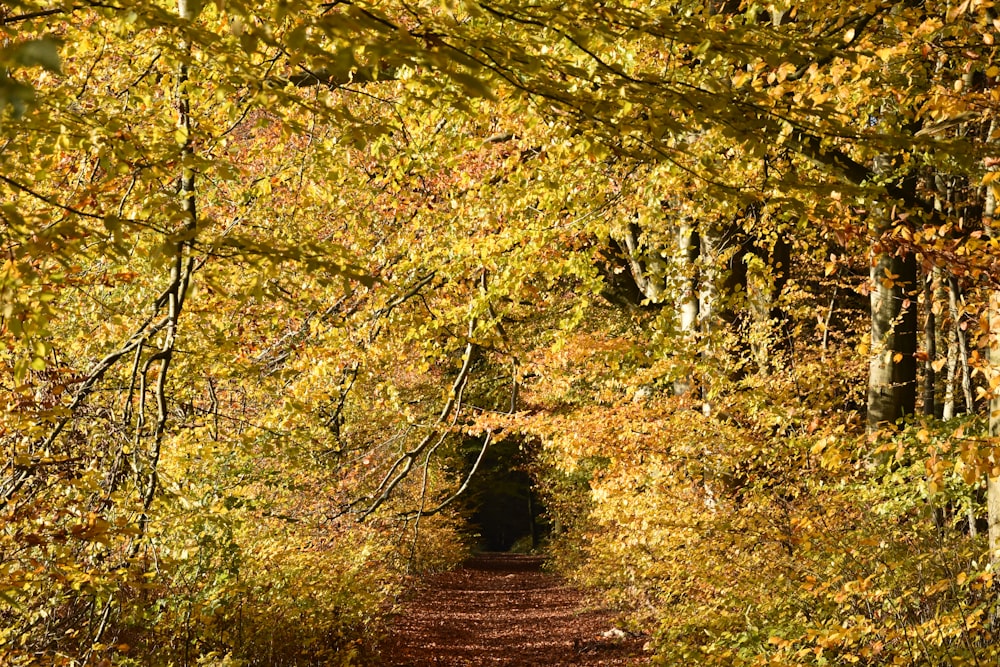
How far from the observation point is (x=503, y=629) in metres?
16.6

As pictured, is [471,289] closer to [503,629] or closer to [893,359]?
[893,359]

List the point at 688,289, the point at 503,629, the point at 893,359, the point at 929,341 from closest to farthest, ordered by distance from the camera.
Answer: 1. the point at 688,289
2. the point at 893,359
3. the point at 929,341
4. the point at 503,629

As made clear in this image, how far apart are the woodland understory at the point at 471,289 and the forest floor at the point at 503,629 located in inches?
55.2

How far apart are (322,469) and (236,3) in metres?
10.6

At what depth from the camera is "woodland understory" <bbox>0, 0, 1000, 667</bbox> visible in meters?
4.18

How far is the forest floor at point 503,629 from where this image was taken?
13.1m

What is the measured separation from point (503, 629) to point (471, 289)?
8744mm

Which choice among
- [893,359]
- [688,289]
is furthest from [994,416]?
[893,359]

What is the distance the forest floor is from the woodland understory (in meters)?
1.40

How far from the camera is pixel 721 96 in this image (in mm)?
4180

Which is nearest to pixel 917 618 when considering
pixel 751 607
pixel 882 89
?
pixel 751 607

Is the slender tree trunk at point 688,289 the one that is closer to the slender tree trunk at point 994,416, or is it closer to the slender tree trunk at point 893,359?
the slender tree trunk at point 893,359

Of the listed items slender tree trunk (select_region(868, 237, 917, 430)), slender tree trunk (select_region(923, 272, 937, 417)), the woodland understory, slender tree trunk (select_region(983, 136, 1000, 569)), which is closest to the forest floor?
the woodland understory

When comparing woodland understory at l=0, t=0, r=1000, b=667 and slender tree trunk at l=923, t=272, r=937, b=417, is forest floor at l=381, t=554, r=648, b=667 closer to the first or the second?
woodland understory at l=0, t=0, r=1000, b=667
